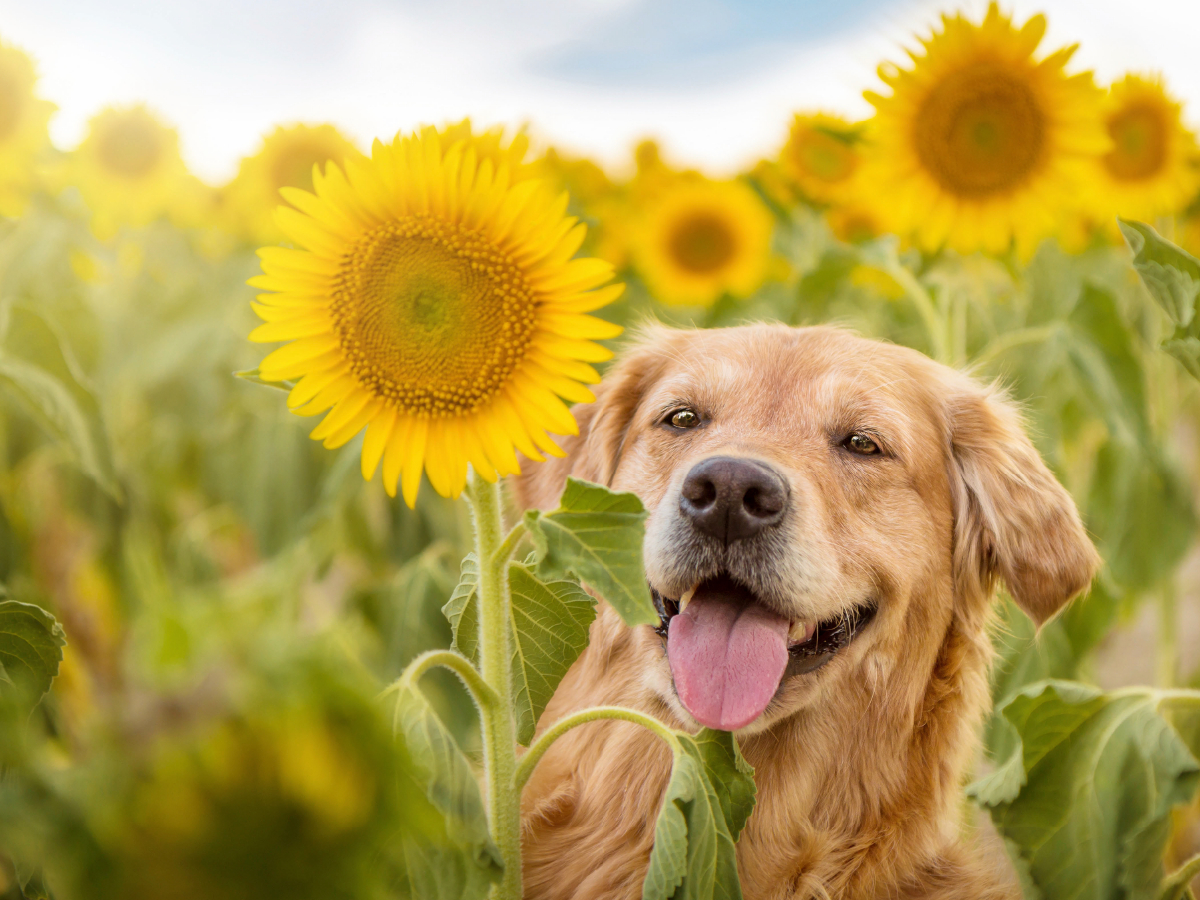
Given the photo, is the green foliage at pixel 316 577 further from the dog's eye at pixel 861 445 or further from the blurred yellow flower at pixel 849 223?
the dog's eye at pixel 861 445

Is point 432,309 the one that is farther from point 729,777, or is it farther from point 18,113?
point 18,113

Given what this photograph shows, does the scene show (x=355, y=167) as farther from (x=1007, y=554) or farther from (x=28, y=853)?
(x=1007, y=554)

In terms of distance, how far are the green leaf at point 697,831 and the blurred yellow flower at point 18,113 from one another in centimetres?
278

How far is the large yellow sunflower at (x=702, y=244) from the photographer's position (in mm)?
4211

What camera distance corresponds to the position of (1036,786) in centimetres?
152

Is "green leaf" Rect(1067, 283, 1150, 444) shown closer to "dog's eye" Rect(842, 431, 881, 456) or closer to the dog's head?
the dog's head

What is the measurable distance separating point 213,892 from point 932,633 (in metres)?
1.69

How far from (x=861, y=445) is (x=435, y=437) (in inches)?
44.5

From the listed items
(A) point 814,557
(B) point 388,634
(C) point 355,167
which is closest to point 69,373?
(B) point 388,634

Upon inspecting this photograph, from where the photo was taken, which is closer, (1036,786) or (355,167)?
(355,167)

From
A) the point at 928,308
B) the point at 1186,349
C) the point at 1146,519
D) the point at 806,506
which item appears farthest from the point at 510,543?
the point at 1146,519

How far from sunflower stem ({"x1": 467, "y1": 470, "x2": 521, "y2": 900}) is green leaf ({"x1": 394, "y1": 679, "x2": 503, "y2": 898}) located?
0.16m

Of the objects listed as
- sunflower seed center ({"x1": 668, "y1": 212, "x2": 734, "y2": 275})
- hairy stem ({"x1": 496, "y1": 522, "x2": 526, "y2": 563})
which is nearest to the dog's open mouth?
hairy stem ({"x1": 496, "y1": 522, "x2": 526, "y2": 563})

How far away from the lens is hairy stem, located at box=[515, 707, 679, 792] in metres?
1.28
